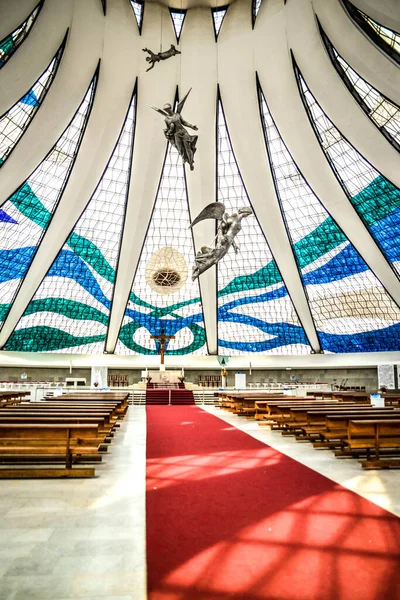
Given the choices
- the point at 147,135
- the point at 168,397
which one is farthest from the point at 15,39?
the point at 168,397

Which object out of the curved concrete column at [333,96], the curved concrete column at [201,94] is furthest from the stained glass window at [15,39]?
the curved concrete column at [333,96]

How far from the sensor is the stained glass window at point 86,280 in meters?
28.1

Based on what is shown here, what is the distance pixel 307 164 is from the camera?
85.9 ft

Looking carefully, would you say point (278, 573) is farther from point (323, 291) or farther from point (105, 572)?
point (323, 291)

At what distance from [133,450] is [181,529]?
5022mm

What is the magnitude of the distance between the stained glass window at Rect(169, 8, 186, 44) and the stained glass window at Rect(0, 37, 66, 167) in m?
7.04

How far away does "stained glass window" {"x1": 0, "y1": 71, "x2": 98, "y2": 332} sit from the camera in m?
24.2

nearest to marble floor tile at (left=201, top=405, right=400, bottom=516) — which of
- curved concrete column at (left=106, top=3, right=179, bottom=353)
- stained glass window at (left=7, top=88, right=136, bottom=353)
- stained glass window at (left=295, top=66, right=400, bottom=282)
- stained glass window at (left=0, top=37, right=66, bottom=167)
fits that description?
stained glass window at (left=295, top=66, right=400, bottom=282)

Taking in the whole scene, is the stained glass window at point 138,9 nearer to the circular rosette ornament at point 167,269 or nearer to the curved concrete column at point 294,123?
the curved concrete column at point 294,123

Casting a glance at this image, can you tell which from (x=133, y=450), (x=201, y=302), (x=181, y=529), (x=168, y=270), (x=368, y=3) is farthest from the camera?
(x=201, y=302)

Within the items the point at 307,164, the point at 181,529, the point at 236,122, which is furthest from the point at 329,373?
the point at 181,529

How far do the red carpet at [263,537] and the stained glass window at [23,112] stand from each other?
767 inches

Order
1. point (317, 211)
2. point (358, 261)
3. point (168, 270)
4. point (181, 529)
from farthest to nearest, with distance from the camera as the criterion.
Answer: point (168, 270) → point (358, 261) → point (317, 211) → point (181, 529)

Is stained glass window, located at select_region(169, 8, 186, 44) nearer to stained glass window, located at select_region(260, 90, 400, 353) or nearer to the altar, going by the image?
stained glass window, located at select_region(260, 90, 400, 353)
